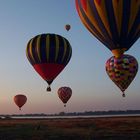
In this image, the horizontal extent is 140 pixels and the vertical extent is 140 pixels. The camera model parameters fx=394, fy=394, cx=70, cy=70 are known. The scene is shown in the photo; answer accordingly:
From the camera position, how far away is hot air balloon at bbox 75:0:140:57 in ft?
137

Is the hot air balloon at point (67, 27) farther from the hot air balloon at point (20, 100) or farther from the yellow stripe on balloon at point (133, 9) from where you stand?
the hot air balloon at point (20, 100)

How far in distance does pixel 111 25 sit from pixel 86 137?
41.0 ft

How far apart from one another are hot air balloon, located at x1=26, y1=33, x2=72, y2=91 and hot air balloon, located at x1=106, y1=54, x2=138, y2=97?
6646 mm

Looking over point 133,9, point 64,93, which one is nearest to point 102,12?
point 133,9

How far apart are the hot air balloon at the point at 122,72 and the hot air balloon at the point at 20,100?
45.5 meters

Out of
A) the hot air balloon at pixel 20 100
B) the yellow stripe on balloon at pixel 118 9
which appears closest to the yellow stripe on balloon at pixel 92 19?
the yellow stripe on balloon at pixel 118 9

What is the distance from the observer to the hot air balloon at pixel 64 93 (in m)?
88.2

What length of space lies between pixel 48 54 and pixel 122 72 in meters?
10.6

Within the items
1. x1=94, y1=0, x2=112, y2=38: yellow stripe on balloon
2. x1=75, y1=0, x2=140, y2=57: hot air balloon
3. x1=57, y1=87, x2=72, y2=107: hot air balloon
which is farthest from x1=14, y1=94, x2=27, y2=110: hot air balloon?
x1=94, y1=0, x2=112, y2=38: yellow stripe on balloon

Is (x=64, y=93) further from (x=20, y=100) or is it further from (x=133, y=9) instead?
(x=133, y=9)

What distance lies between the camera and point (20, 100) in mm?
99000

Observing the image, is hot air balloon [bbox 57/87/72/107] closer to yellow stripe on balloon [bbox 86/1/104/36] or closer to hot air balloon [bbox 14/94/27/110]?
hot air balloon [bbox 14/94/27/110]

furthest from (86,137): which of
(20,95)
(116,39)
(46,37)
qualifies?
(20,95)

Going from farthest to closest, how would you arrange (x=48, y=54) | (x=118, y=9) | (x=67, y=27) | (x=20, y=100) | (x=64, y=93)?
1. (x=20, y=100)
2. (x=64, y=93)
3. (x=67, y=27)
4. (x=48, y=54)
5. (x=118, y=9)
